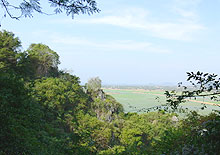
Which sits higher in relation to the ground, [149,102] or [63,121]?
[63,121]

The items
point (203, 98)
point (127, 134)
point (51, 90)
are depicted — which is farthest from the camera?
point (127, 134)

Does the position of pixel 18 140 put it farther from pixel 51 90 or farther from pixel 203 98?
pixel 51 90

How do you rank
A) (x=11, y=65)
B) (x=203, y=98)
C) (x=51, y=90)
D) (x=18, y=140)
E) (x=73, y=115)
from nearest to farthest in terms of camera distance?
1. (x=203, y=98)
2. (x=18, y=140)
3. (x=11, y=65)
4. (x=51, y=90)
5. (x=73, y=115)

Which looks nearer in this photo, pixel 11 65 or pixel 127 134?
pixel 11 65

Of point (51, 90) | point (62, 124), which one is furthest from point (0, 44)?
point (62, 124)

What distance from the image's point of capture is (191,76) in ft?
5.86

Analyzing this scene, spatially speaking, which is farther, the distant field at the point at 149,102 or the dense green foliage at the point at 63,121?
the dense green foliage at the point at 63,121

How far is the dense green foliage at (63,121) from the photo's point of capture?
306cm

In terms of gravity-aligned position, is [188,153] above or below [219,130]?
below

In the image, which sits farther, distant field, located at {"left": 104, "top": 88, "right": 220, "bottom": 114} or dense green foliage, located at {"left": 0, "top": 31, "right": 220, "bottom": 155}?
dense green foliage, located at {"left": 0, "top": 31, "right": 220, "bottom": 155}

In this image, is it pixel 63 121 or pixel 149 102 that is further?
pixel 149 102

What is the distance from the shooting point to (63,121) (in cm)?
1370

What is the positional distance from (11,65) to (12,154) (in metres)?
12.8

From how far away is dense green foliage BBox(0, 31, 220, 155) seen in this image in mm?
3064
